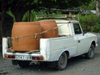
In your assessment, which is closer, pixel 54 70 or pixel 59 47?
pixel 59 47

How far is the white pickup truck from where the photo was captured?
7406 mm

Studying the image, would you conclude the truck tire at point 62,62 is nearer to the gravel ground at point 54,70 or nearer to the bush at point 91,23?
the gravel ground at point 54,70

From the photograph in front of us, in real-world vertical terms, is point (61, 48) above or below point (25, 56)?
above

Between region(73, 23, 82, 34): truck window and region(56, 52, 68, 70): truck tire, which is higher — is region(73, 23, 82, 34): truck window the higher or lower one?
the higher one

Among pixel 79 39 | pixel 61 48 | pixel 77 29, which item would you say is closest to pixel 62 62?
pixel 61 48

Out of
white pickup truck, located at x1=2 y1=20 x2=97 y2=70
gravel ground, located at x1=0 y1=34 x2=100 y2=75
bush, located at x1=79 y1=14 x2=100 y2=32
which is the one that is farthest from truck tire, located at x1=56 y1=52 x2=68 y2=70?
bush, located at x1=79 y1=14 x2=100 y2=32

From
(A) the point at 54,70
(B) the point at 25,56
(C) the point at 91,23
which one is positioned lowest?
(A) the point at 54,70

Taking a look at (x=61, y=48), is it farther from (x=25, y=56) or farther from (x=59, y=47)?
(x=25, y=56)

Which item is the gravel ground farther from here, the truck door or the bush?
the bush

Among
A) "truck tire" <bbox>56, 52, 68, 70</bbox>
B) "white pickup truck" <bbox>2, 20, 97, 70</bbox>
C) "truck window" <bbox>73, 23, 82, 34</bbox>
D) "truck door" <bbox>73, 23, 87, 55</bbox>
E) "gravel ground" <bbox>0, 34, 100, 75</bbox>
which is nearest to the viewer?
"white pickup truck" <bbox>2, 20, 97, 70</bbox>

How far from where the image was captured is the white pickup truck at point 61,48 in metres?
7.41

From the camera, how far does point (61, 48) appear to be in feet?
26.3

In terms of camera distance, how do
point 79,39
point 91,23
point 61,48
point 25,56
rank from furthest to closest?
point 91,23
point 79,39
point 61,48
point 25,56

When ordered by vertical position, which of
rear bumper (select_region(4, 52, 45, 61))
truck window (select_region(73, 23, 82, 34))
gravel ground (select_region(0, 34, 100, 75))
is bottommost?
gravel ground (select_region(0, 34, 100, 75))
